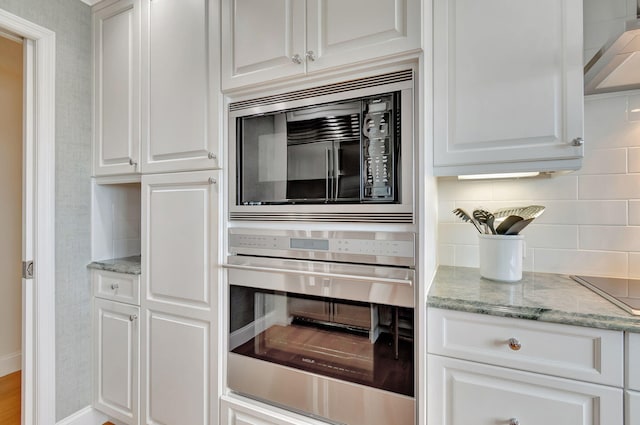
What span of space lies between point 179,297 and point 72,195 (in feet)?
2.93

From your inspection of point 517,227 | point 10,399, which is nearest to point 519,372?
point 517,227

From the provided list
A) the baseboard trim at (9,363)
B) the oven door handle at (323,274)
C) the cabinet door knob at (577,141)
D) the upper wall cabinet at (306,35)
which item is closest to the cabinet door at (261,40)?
the upper wall cabinet at (306,35)

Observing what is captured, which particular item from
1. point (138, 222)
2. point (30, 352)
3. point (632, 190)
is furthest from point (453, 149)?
point (30, 352)

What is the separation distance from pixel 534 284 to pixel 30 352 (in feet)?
7.70

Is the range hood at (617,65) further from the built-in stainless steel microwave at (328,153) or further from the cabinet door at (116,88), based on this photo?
the cabinet door at (116,88)

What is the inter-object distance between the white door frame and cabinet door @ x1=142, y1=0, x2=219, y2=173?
51cm

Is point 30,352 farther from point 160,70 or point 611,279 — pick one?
point 611,279

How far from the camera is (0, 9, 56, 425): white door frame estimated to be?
5.08ft

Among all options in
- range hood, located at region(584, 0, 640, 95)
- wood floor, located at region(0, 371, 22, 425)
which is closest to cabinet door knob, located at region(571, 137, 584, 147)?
range hood, located at region(584, 0, 640, 95)

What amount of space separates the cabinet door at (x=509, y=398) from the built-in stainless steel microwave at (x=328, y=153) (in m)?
0.53

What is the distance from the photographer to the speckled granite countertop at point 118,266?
1.61 meters

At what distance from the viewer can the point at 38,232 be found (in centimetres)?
155

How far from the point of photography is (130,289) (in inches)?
63.7

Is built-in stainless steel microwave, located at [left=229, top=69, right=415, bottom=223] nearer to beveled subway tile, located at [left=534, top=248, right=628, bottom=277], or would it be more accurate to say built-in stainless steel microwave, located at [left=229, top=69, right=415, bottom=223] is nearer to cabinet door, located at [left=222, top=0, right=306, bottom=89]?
cabinet door, located at [left=222, top=0, right=306, bottom=89]
